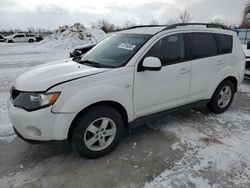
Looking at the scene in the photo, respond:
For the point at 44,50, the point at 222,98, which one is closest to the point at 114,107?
the point at 222,98

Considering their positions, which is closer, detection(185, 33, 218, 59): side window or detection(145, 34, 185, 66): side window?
detection(145, 34, 185, 66): side window

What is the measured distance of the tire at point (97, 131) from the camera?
2.54 meters

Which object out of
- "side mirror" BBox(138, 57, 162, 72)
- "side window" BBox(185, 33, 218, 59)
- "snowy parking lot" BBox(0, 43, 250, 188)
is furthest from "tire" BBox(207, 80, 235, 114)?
"side mirror" BBox(138, 57, 162, 72)

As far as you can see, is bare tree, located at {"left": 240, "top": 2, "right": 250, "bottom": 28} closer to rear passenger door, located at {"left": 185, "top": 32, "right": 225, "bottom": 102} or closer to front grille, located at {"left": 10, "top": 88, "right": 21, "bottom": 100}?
rear passenger door, located at {"left": 185, "top": 32, "right": 225, "bottom": 102}

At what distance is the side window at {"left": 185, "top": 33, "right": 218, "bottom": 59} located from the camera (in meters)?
3.41

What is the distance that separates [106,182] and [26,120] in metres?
1.16

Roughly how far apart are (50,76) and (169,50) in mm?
1794

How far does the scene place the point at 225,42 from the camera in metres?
3.93

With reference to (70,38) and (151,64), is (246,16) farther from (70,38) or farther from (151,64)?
(151,64)

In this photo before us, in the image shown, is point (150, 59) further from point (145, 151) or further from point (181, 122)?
point (181, 122)

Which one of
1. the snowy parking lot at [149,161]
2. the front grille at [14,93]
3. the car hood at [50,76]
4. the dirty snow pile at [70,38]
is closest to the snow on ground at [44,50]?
the dirty snow pile at [70,38]

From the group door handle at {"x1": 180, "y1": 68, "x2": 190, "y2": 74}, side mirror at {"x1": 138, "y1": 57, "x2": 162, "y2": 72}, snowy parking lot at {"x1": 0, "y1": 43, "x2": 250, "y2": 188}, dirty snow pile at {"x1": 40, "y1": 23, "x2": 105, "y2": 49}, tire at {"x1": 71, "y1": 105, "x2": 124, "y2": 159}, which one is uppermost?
dirty snow pile at {"x1": 40, "y1": 23, "x2": 105, "y2": 49}

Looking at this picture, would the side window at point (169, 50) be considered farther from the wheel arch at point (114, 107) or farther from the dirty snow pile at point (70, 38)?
the dirty snow pile at point (70, 38)

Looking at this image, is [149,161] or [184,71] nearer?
[149,161]
